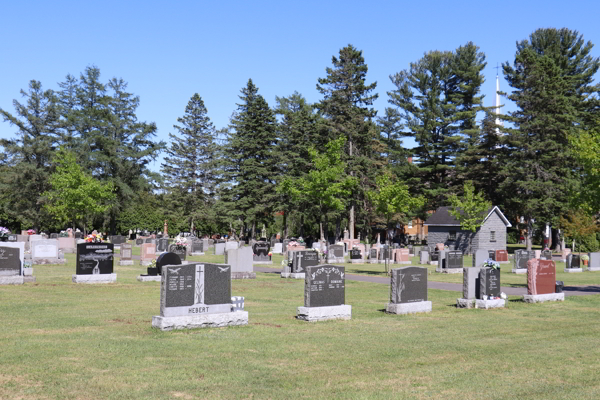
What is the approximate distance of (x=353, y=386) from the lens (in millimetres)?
7816

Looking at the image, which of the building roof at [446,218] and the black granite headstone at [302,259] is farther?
the building roof at [446,218]

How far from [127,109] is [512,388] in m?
63.3

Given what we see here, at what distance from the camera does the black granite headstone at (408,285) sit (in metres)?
14.9

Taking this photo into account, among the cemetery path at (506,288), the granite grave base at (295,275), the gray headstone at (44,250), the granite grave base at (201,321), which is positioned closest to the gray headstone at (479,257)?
the cemetery path at (506,288)

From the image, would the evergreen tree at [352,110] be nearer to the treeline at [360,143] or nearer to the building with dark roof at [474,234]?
the treeline at [360,143]

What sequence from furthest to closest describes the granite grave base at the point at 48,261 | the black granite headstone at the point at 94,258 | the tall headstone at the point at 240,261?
the granite grave base at the point at 48,261 → the tall headstone at the point at 240,261 → the black granite headstone at the point at 94,258

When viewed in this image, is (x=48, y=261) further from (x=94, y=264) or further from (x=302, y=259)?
(x=302, y=259)

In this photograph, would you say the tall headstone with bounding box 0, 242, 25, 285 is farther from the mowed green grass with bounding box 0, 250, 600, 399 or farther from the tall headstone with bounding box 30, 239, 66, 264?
the tall headstone with bounding box 30, 239, 66, 264

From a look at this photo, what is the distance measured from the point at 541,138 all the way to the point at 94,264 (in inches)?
1802

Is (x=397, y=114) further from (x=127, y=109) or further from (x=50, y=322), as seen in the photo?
(x=50, y=322)

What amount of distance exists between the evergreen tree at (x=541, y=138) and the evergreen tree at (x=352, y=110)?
1345cm

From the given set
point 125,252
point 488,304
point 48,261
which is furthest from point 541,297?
point 48,261

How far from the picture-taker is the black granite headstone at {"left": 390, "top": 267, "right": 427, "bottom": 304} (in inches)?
585

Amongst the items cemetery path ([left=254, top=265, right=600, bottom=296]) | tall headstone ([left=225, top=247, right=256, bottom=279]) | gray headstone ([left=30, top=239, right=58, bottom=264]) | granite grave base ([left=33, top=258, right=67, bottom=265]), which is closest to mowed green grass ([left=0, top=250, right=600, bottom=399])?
cemetery path ([left=254, top=265, right=600, bottom=296])
